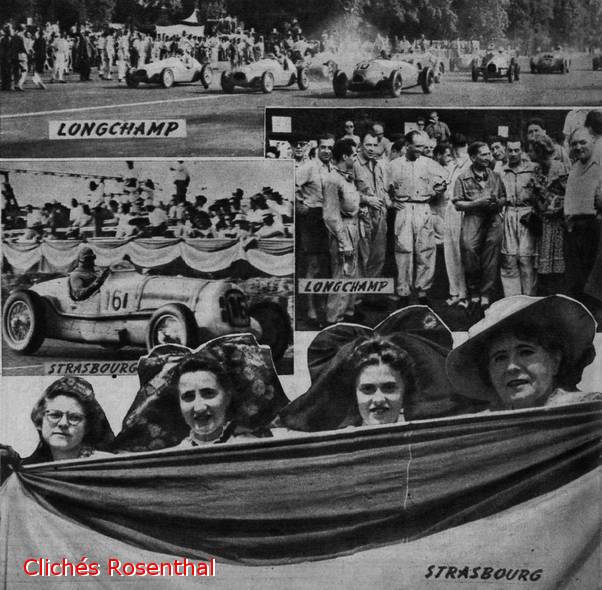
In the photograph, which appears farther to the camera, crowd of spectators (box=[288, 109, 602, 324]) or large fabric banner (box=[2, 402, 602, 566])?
crowd of spectators (box=[288, 109, 602, 324])

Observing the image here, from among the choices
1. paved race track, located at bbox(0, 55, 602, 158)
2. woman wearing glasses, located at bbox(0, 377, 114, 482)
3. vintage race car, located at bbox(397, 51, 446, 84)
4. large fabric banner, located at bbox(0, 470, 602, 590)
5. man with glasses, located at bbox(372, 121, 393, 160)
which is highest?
vintage race car, located at bbox(397, 51, 446, 84)

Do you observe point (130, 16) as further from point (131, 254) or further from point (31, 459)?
point (31, 459)

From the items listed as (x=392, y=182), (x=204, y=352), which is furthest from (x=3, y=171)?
(x=392, y=182)

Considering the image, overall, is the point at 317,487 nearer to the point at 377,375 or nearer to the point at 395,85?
the point at 377,375

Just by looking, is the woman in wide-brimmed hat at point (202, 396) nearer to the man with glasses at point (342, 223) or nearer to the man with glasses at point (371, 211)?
the man with glasses at point (342, 223)

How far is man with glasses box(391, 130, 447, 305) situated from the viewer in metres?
4.66

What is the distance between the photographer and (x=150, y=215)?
462cm

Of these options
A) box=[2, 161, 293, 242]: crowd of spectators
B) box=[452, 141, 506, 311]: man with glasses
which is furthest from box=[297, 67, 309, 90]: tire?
box=[452, 141, 506, 311]: man with glasses

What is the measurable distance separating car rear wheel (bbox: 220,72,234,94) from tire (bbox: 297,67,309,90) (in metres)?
0.33

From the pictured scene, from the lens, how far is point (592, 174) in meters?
4.62

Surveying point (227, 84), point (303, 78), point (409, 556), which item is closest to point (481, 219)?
point (303, 78)

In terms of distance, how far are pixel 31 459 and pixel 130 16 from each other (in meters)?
2.25

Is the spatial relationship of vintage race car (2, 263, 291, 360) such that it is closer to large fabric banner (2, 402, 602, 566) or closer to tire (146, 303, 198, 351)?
tire (146, 303, 198, 351)

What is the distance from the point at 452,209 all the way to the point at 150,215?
1.51 metres
